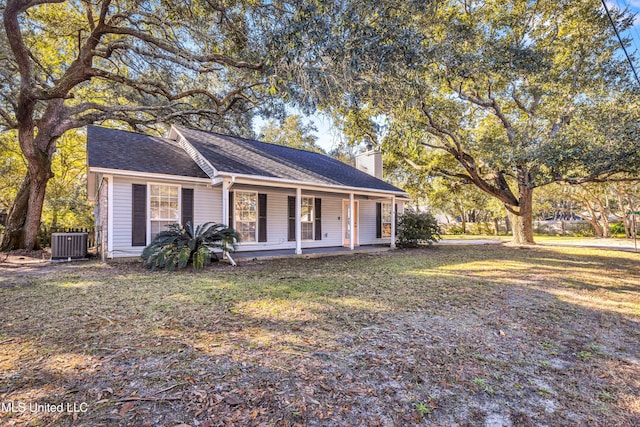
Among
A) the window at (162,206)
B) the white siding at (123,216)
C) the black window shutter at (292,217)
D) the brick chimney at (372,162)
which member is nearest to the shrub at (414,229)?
the brick chimney at (372,162)

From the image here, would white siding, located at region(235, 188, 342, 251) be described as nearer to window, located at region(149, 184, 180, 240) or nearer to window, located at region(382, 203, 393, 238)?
window, located at region(149, 184, 180, 240)

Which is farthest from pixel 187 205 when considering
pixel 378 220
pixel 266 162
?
pixel 378 220

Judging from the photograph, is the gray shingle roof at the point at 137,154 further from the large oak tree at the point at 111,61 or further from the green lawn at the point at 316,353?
the green lawn at the point at 316,353

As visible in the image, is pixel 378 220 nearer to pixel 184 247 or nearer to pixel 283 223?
pixel 283 223

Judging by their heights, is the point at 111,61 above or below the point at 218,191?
above

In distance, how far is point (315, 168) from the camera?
12398 mm

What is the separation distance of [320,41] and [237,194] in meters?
6.54

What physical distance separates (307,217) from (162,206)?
5172 mm

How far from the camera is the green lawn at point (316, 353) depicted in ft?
7.11

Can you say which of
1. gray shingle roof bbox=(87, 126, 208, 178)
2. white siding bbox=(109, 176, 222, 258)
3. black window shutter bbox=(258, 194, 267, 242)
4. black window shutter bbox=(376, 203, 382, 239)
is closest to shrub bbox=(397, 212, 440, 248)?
black window shutter bbox=(376, 203, 382, 239)

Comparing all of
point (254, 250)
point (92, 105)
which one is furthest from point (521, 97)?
point (92, 105)

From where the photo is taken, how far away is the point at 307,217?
12039 mm

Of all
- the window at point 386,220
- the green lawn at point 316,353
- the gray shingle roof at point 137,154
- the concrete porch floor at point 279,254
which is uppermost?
the gray shingle roof at point 137,154

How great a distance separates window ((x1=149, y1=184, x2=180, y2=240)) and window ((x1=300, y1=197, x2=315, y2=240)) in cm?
456
